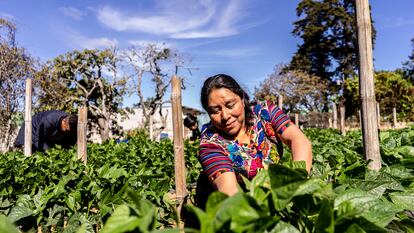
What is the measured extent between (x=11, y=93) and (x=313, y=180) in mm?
18393

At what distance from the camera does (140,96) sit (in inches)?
914

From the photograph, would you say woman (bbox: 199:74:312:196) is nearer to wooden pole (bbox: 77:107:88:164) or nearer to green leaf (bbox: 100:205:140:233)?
green leaf (bbox: 100:205:140:233)

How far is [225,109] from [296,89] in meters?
41.1

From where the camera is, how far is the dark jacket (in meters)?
7.00

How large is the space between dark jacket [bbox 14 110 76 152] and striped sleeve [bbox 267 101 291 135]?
17.7ft

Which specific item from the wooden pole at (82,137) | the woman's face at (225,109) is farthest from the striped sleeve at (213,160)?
the wooden pole at (82,137)

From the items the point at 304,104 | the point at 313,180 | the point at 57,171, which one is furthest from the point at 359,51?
the point at 304,104

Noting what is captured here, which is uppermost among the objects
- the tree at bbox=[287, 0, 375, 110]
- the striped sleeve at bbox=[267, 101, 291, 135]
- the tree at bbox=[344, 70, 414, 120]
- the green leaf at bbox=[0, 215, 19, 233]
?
the tree at bbox=[287, 0, 375, 110]

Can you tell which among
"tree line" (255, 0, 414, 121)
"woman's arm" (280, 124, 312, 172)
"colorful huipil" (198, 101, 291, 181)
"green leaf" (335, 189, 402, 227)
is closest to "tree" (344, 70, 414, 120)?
"tree line" (255, 0, 414, 121)

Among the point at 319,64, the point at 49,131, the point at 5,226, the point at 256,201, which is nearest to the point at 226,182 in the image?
the point at 256,201

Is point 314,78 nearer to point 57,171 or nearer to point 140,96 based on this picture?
point 140,96

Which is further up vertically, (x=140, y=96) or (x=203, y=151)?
(x=140, y=96)

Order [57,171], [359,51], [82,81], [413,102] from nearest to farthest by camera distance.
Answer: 1. [359,51]
2. [57,171]
3. [82,81]
4. [413,102]

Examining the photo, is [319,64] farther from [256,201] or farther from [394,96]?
[256,201]
